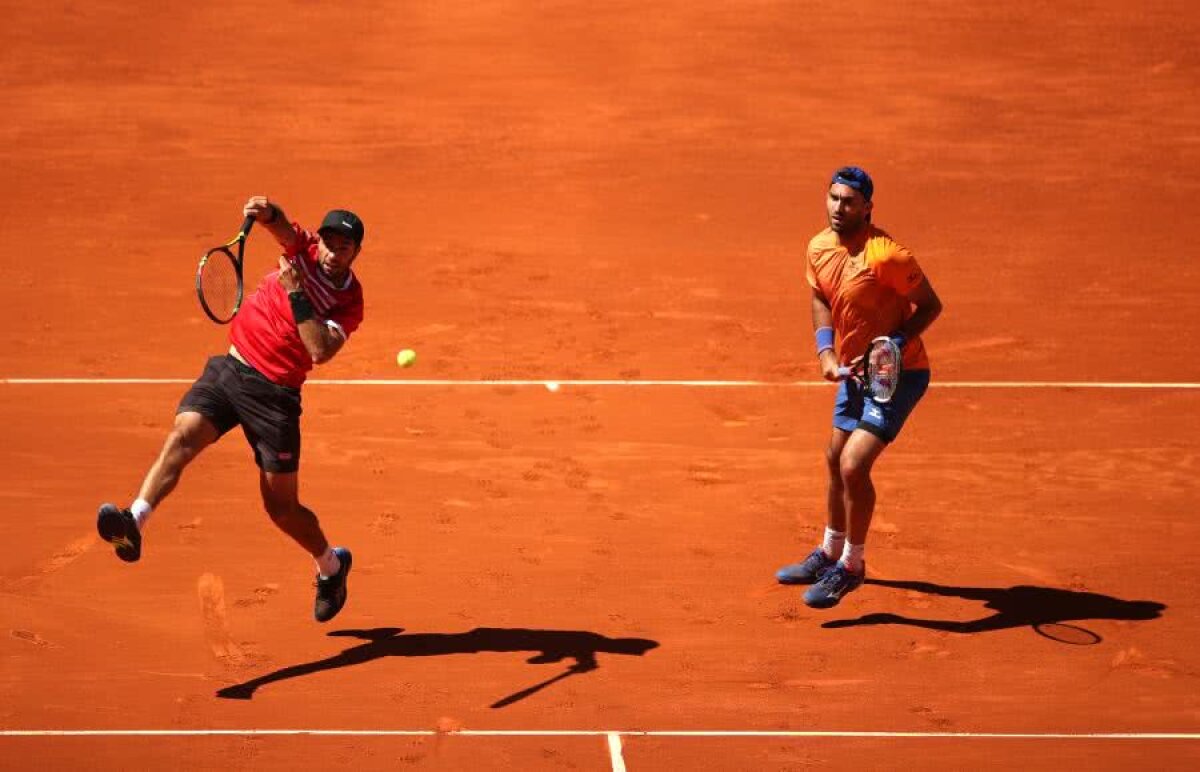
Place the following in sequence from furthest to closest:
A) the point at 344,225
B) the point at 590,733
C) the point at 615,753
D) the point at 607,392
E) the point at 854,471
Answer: the point at 607,392 < the point at 854,471 < the point at 344,225 < the point at 590,733 < the point at 615,753

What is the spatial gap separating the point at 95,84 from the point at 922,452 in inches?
448

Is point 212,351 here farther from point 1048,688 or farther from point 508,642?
point 1048,688

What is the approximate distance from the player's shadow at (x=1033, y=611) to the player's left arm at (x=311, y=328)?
306cm

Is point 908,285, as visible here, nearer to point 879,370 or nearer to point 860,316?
point 860,316

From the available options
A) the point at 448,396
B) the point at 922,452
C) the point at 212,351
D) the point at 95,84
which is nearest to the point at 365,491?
the point at 448,396

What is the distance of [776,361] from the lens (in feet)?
43.2

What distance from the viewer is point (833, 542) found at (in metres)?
9.44

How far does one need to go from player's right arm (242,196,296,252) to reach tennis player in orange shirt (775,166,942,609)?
263 cm

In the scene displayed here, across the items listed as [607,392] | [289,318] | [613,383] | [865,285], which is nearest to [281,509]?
[289,318]

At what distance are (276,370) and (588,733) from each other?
2.27 meters

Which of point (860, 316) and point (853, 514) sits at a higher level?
point (860, 316)

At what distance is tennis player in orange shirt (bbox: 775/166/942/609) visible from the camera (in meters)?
8.56

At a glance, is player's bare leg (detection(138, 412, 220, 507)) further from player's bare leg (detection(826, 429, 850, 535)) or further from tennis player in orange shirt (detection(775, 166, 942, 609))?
player's bare leg (detection(826, 429, 850, 535))

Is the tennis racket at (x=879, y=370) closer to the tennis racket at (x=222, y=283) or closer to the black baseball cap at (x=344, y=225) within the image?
the black baseball cap at (x=344, y=225)
